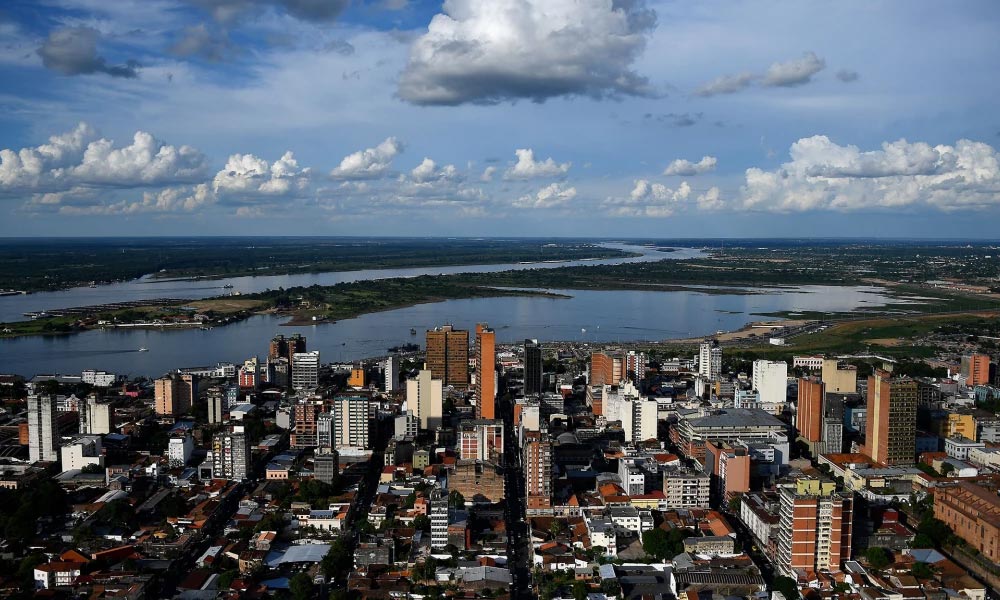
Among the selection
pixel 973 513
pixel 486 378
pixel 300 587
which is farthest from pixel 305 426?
pixel 973 513

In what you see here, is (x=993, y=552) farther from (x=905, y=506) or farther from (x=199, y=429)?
(x=199, y=429)

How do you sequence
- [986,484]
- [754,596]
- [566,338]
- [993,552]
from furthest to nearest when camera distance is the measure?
1. [566,338]
2. [986,484]
3. [993,552]
4. [754,596]

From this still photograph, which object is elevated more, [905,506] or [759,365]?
[759,365]

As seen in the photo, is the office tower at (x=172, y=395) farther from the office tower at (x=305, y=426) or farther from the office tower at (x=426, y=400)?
the office tower at (x=426, y=400)

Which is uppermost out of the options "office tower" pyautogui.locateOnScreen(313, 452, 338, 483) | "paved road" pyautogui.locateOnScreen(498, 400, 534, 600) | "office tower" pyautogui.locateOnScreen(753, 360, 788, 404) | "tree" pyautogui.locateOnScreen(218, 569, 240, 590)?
"office tower" pyautogui.locateOnScreen(753, 360, 788, 404)

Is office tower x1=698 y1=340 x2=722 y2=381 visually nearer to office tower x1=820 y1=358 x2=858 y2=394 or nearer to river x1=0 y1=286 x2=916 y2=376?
office tower x1=820 y1=358 x2=858 y2=394

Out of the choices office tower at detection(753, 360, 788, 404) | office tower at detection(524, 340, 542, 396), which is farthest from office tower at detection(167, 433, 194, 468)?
office tower at detection(753, 360, 788, 404)

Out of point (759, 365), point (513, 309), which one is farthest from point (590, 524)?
point (513, 309)
